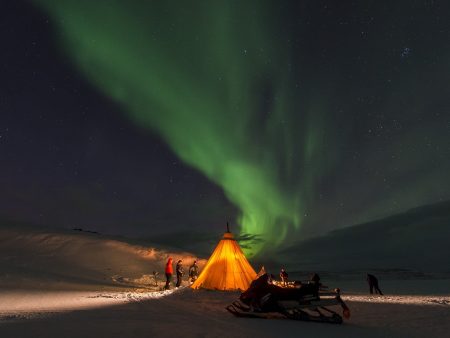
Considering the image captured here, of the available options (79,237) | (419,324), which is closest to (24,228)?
(79,237)

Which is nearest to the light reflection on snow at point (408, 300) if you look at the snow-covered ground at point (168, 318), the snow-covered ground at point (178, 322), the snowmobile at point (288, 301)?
the snow-covered ground at point (168, 318)

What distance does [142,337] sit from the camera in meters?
7.53

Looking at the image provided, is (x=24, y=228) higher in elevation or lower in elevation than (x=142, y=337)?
higher

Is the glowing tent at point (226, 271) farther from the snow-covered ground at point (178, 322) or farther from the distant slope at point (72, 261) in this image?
the snow-covered ground at point (178, 322)

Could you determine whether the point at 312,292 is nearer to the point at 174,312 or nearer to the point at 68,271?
the point at 174,312

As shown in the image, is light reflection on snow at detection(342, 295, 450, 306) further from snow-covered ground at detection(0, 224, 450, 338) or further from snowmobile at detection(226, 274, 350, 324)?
snowmobile at detection(226, 274, 350, 324)

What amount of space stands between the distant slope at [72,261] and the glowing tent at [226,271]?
5.22 m

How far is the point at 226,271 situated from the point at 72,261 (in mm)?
13777

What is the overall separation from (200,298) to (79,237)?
22.8 metres

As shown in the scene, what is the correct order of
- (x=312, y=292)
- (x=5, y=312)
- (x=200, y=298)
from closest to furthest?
(x=5, y=312), (x=312, y=292), (x=200, y=298)

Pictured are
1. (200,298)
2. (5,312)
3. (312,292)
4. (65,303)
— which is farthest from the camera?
(200,298)

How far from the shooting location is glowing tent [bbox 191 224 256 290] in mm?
20547

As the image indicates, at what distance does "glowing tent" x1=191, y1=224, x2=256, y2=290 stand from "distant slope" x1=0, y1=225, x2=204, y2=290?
5.22 meters

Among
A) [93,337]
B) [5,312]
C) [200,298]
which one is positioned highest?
[200,298]
